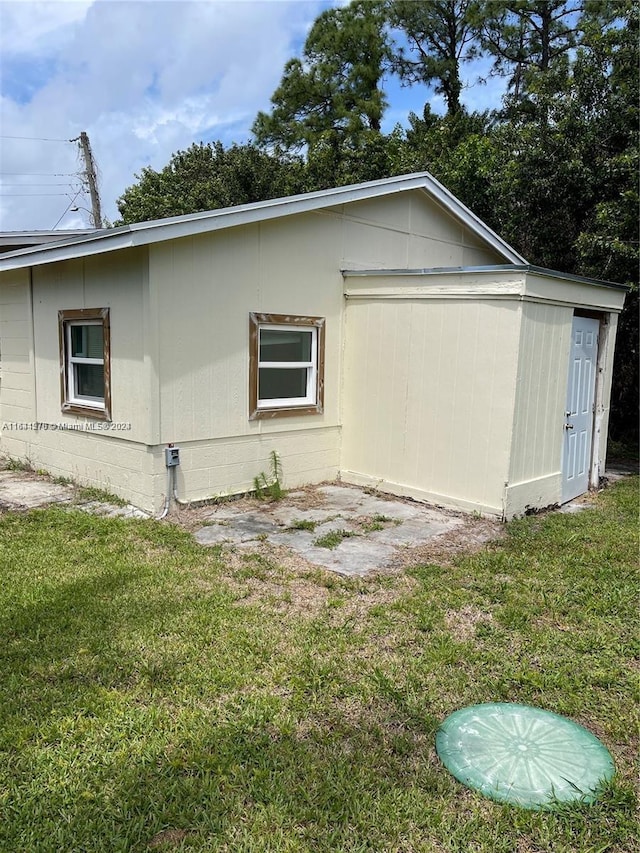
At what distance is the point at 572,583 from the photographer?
4562 millimetres

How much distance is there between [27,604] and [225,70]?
778 centimetres

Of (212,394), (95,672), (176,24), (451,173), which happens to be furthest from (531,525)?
(451,173)

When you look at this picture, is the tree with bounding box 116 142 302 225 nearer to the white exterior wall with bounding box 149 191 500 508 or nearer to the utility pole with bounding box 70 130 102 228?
the utility pole with bounding box 70 130 102 228

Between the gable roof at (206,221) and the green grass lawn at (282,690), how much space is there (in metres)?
2.69

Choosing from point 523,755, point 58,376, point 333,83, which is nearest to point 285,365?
point 58,376

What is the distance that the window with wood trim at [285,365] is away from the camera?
22.2 ft

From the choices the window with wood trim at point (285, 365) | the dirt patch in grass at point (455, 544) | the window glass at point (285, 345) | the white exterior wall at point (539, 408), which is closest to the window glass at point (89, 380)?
the window with wood trim at point (285, 365)

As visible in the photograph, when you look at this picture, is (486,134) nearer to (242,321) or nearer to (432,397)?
(432,397)

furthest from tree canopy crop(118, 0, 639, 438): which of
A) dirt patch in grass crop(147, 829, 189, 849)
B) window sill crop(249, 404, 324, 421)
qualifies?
dirt patch in grass crop(147, 829, 189, 849)

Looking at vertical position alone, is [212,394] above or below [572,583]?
above

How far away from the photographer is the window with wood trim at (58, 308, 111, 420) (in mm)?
6602

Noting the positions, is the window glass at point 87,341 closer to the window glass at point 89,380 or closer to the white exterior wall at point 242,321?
the window glass at point 89,380

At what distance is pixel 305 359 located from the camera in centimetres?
743

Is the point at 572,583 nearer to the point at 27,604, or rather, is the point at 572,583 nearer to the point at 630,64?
the point at 27,604
